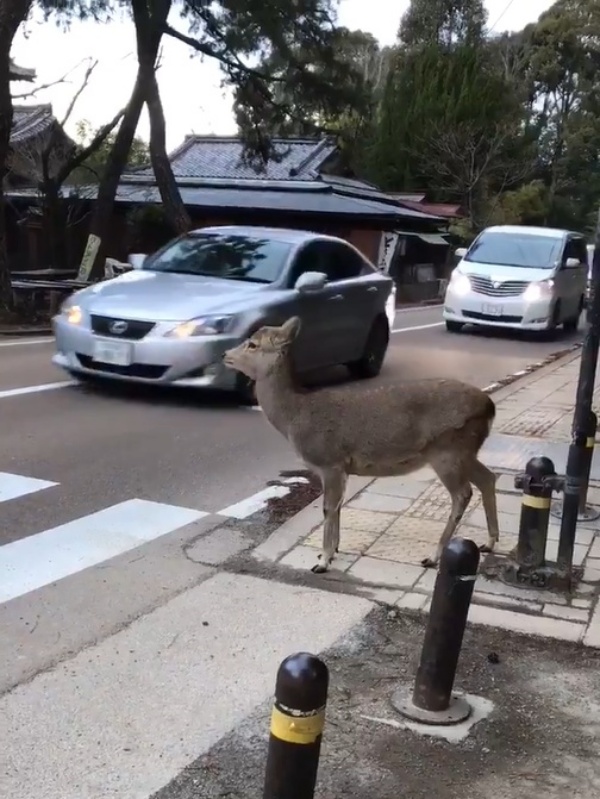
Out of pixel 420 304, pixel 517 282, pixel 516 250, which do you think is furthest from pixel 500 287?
pixel 420 304

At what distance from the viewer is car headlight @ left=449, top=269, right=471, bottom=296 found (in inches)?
722

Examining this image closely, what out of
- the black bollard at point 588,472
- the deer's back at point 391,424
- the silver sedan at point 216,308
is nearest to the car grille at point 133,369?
the silver sedan at point 216,308

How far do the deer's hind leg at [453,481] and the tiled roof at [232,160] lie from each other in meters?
29.1

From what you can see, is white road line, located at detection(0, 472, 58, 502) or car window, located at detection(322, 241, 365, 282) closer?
white road line, located at detection(0, 472, 58, 502)

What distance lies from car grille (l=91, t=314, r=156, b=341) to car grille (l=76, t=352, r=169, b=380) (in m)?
0.27

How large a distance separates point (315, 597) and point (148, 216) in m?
26.3

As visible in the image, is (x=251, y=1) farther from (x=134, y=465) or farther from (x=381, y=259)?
(x=381, y=259)

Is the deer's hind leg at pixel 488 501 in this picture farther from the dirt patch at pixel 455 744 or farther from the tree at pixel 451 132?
the tree at pixel 451 132

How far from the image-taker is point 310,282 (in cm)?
1000

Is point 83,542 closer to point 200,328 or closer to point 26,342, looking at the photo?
point 200,328

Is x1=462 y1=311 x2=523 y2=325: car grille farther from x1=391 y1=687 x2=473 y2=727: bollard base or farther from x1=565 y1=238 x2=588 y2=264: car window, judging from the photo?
x1=391 y1=687 x2=473 y2=727: bollard base

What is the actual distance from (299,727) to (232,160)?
3654 cm

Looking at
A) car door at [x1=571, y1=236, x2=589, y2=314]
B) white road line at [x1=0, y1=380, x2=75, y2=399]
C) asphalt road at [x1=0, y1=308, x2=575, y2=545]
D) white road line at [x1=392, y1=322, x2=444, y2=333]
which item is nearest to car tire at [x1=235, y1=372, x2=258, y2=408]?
asphalt road at [x1=0, y1=308, x2=575, y2=545]

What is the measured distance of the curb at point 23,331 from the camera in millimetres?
15820
